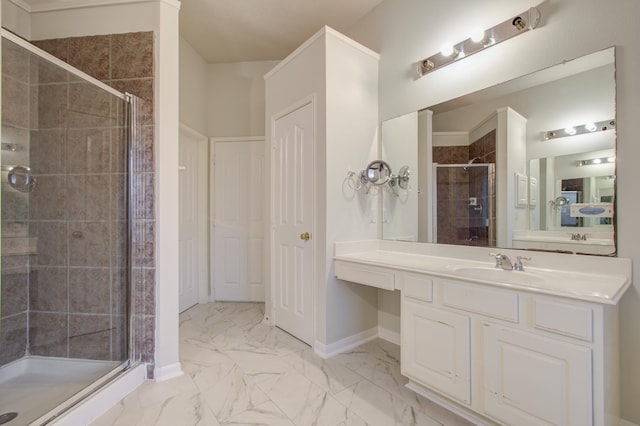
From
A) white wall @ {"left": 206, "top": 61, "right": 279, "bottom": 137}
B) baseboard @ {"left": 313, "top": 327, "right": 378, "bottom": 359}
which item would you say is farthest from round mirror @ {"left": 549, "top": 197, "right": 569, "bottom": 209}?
white wall @ {"left": 206, "top": 61, "right": 279, "bottom": 137}

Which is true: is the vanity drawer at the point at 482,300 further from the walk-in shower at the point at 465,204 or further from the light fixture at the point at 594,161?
the light fixture at the point at 594,161

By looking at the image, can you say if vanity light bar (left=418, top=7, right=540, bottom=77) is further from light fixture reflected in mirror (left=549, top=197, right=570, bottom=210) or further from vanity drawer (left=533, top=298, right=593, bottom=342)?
vanity drawer (left=533, top=298, right=593, bottom=342)

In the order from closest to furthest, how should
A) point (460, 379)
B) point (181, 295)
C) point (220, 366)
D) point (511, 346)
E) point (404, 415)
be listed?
point (511, 346) < point (460, 379) < point (404, 415) < point (220, 366) < point (181, 295)

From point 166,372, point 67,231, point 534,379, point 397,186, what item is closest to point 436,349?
point 534,379

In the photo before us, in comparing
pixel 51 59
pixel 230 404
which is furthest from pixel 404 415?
pixel 51 59

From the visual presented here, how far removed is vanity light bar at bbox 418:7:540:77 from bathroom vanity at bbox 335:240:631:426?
1.31 metres

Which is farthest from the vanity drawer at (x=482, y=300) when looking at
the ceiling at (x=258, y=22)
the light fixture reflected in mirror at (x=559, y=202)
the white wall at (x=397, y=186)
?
the ceiling at (x=258, y=22)

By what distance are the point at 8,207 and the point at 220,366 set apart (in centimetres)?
170

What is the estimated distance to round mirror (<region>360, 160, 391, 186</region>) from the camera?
2420mm

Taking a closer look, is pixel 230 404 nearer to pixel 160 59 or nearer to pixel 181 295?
pixel 181 295

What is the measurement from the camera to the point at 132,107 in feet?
6.47

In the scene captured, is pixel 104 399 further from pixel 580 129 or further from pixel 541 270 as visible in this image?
pixel 580 129

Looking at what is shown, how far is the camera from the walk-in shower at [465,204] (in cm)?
190

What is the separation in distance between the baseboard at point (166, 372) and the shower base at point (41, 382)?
0.80 feet
